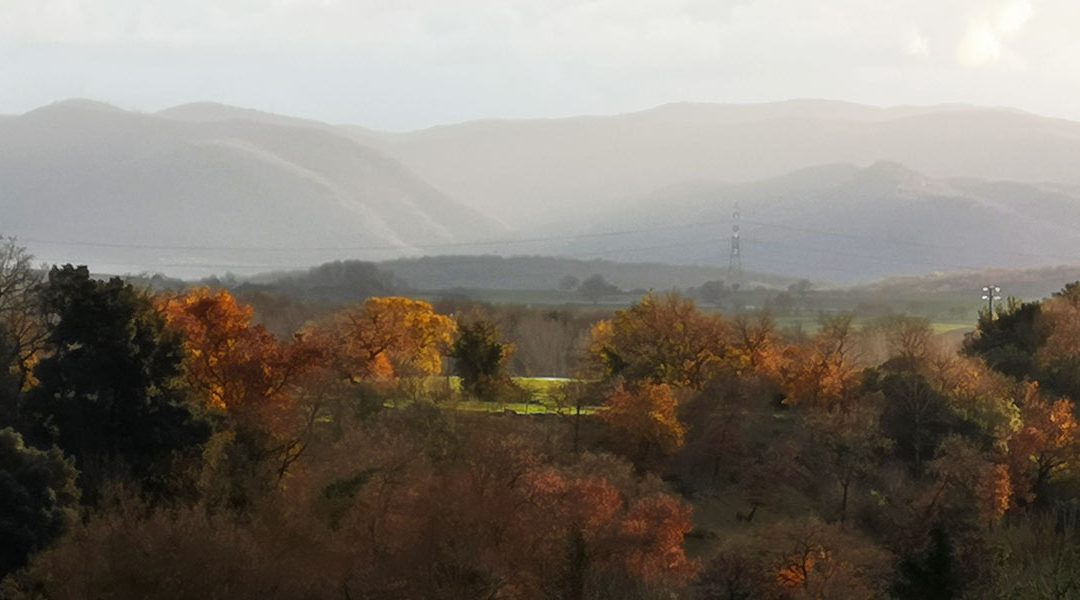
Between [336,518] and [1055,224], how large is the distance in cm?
18028

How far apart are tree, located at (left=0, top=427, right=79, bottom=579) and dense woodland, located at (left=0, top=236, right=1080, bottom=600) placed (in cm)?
4

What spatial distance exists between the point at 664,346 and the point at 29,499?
26.0 m

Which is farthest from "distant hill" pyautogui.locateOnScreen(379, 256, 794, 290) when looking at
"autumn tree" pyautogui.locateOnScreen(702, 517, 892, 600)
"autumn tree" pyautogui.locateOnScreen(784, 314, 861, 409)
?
"autumn tree" pyautogui.locateOnScreen(702, 517, 892, 600)

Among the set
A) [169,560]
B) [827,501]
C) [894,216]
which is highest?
[894,216]

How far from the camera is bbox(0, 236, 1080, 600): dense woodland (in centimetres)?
2066

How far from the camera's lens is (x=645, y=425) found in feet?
117

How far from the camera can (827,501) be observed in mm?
34656

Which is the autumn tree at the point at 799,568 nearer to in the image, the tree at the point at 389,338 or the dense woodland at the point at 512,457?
the dense woodland at the point at 512,457

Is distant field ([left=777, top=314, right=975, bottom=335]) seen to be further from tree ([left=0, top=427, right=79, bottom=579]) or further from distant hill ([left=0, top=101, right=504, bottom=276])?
distant hill ([left=0, top=101, right=504, bottom=276])

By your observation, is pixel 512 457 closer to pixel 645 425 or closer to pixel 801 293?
pixel 645 425

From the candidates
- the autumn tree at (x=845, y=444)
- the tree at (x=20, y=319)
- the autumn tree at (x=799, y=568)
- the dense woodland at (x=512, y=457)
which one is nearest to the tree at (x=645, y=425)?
the dense woodland at (x=512, y=457)

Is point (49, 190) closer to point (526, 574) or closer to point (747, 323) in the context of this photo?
point (747, 323)

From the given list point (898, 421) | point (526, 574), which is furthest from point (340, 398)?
point (898, 421)

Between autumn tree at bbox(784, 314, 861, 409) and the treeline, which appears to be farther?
autumn tree at bbox(784, 314, 861, 409)
